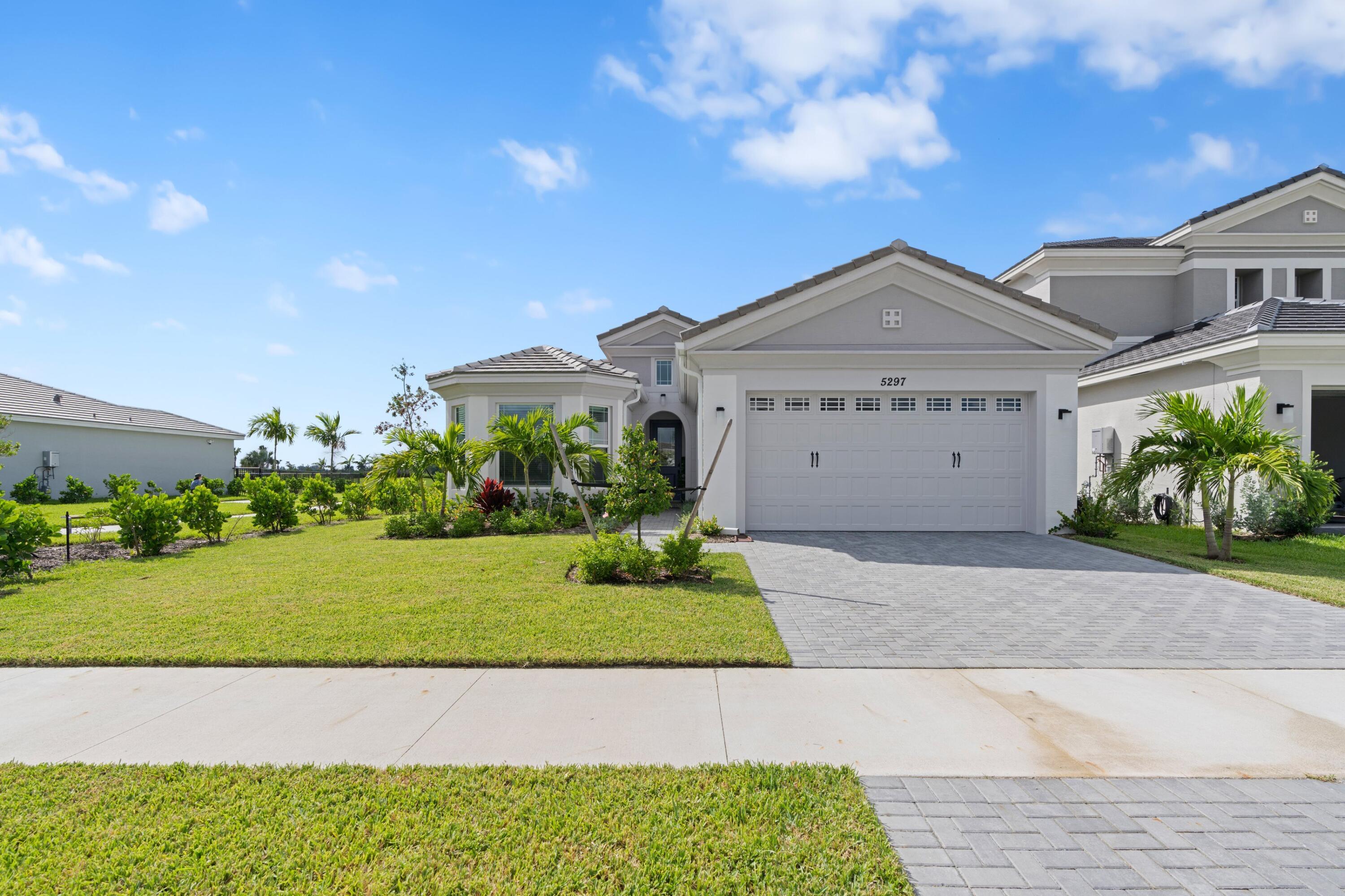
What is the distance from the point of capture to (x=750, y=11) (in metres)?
9.07

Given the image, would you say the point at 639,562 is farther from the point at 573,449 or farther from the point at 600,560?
the point at 573,449

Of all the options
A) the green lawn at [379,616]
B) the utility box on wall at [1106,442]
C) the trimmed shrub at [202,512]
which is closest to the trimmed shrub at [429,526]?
the green lawn at [379,616]

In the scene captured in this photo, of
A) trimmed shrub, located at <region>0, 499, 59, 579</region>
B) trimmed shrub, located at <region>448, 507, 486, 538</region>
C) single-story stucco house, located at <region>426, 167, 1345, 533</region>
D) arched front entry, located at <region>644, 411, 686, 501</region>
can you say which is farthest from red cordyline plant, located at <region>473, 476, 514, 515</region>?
arched front entry, located at <region>644, 411, 686, 501</region>

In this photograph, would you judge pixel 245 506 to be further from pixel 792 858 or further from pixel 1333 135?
pixel 1333 135

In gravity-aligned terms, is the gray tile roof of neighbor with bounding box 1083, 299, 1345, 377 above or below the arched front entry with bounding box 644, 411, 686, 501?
above

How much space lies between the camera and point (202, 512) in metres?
11.8

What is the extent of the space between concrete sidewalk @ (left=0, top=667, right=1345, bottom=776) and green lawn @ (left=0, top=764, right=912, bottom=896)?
0.24 m

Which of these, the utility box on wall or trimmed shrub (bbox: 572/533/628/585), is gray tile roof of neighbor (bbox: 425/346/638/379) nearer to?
trimmed shrub (bbox: 572/533/628/585)

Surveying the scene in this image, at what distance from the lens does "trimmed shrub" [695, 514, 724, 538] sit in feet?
37.4

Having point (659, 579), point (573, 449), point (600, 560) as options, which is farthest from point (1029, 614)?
point (573, 449)

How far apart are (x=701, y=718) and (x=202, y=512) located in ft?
39.4

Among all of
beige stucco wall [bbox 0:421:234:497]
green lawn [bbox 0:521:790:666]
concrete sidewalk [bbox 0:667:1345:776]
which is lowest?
concrete sidewalk [bbox 0:667:1345:776]

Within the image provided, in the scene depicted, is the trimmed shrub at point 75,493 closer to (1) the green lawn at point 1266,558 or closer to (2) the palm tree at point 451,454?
(2) the palm tree at point 451,454

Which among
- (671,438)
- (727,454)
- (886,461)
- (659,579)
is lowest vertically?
(659,579)
